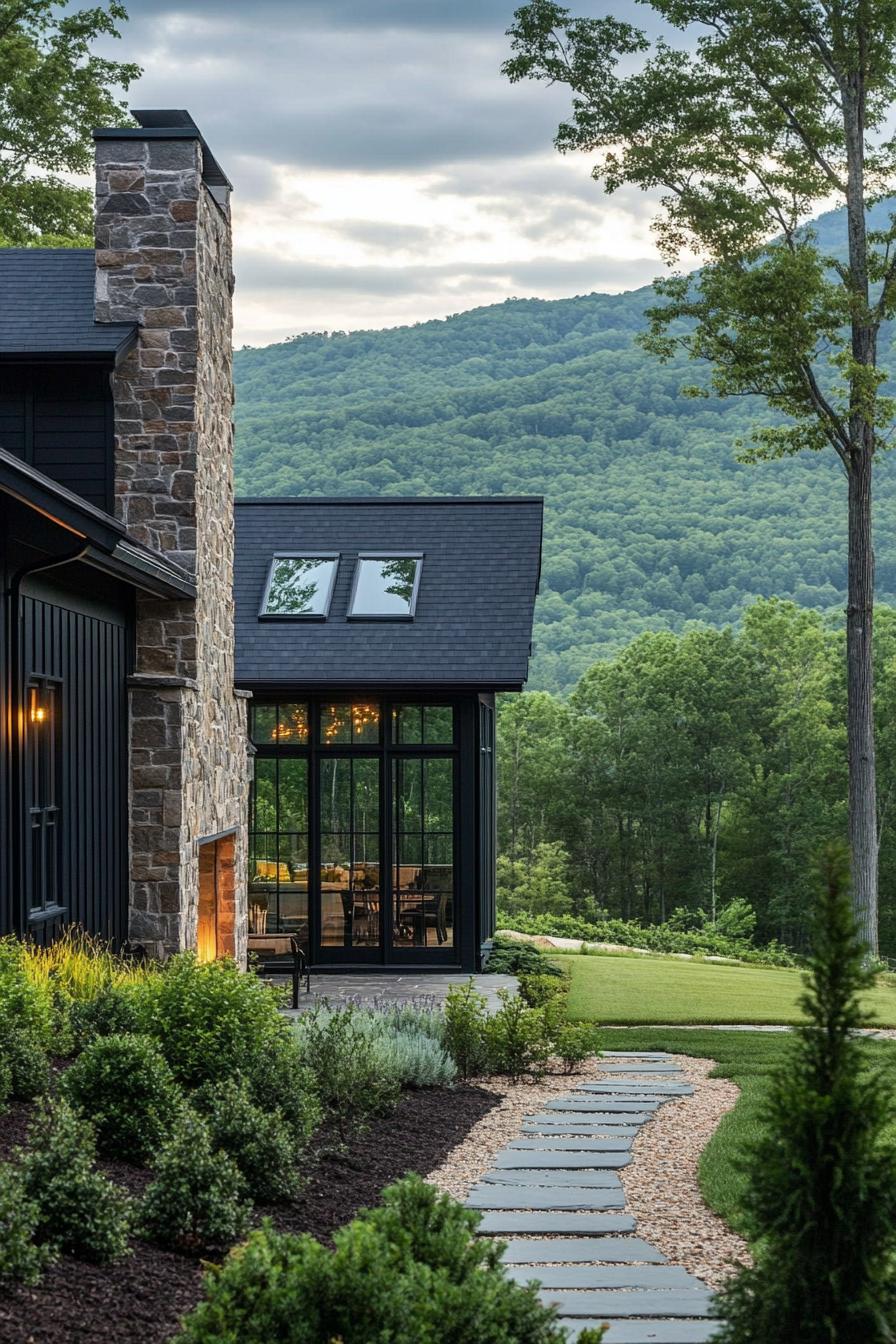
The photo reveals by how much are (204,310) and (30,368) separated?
4.55 ft

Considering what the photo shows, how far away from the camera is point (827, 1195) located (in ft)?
9.12

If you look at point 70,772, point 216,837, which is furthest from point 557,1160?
point 216,837

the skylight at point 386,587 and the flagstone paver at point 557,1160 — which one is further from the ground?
the skylight at point 386,587

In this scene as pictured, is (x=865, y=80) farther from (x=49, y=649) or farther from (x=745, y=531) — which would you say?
(x=745, y=531)

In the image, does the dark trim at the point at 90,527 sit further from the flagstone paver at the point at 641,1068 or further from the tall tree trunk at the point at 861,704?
the tall tree trunk at the point at 861,704

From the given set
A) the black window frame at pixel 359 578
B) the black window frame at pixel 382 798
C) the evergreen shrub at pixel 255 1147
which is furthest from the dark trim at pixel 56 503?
the black window frame at pixel 359 578

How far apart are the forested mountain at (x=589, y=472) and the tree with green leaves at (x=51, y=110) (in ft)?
93.3

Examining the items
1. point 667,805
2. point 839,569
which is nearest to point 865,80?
point 667,805

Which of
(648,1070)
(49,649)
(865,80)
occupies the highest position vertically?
(865,80)

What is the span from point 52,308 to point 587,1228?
8.56 metres

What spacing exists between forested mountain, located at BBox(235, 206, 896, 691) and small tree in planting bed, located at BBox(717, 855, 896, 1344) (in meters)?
47.3

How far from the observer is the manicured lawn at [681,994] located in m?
12.2

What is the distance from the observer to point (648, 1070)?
9312 millimetres

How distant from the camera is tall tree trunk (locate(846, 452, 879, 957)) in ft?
52.8
